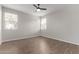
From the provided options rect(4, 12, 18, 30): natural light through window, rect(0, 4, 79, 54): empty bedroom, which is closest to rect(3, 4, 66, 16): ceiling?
rect(0, 4, 79, 54): empty bedroom

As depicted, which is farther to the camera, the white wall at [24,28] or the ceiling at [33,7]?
the white wall at [24,28]

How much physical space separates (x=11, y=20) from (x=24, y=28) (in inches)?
10.2

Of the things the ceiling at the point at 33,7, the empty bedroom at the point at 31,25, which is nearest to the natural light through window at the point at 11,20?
the empty bedroom at the point at 31,25

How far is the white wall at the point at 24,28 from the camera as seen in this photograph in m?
1.32

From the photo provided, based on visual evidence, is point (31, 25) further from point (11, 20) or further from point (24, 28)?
point (11, 20)

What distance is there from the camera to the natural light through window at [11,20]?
4.14 ft

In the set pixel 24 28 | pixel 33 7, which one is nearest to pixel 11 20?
pixel 24 28

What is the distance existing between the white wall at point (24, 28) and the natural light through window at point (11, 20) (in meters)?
0.06

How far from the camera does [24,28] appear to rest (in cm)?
139

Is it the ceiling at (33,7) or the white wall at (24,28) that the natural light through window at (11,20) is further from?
the ceiling at (33,7)

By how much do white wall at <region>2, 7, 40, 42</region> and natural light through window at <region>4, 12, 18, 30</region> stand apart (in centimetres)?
6

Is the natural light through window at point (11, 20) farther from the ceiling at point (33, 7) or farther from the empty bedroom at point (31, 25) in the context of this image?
the ceiling at point (33, 7)

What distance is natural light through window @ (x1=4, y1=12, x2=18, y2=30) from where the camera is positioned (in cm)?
126

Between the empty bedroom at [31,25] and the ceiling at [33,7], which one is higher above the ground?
the ceiling at [33,7]
